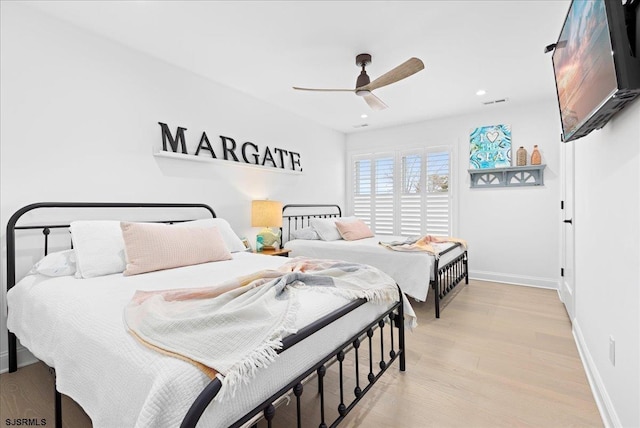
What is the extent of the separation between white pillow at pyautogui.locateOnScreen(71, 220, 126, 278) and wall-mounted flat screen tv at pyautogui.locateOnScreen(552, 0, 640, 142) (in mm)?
2720

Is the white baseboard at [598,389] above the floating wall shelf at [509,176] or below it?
below

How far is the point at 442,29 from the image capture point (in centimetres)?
248

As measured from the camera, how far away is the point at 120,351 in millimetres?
1007

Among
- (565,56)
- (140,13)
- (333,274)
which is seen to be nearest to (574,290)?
(565,56)

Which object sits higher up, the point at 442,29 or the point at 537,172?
the point at 442,29

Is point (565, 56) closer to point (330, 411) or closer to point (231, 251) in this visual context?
point (330, 411)

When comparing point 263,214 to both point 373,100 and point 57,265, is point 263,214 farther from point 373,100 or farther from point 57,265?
point 57,265

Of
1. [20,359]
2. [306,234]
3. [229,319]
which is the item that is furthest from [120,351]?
[306,234]

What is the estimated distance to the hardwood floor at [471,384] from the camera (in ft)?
5.41

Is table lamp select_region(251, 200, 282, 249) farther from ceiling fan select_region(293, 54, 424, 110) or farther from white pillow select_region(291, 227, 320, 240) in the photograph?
ceiling fan select_region(293, 54, 424, 110)

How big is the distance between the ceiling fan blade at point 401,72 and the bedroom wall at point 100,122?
69.7 inches

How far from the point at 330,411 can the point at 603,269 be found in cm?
164

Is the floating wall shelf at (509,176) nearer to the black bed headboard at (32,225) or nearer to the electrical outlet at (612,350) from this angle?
the electrical outlet at (612,350)

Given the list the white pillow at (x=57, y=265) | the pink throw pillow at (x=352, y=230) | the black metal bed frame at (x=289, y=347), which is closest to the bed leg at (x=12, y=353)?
the black metal bed frame at (x=289, y=347)
